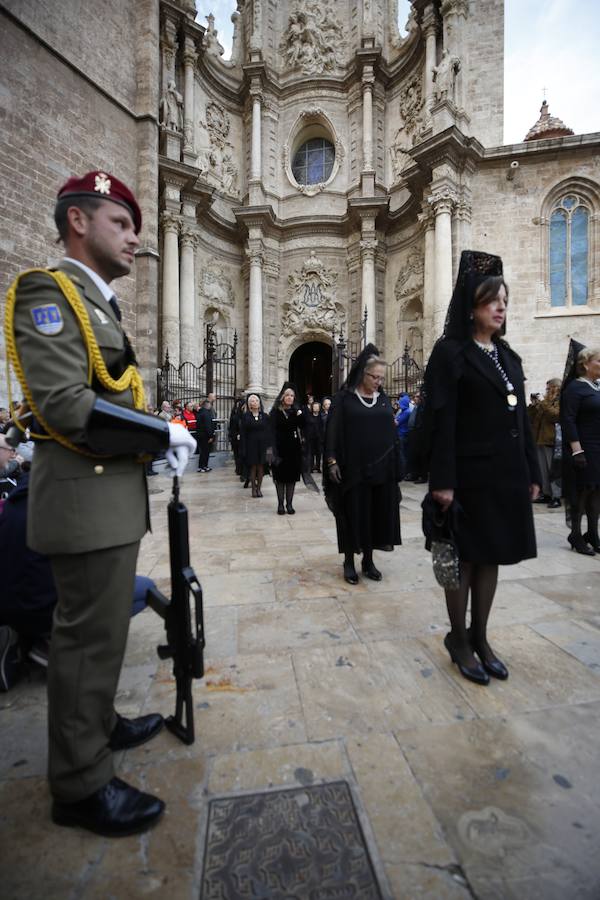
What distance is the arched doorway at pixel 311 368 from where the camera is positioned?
21609 mm

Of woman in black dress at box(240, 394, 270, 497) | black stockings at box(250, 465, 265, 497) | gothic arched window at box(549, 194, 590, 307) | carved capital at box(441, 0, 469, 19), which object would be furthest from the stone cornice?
black stockings at box(250, 465, 265, 497)

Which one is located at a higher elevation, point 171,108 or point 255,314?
point 171,108

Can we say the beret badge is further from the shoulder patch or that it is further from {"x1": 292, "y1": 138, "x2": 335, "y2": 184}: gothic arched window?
{"x1": 292, "y1": 138, "x2": 335, "y2": 184}: gothic arched window

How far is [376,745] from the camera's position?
1854mm

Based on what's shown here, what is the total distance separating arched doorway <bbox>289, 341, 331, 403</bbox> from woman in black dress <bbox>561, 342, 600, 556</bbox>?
16.4 meters

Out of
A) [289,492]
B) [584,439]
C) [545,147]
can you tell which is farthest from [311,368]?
[584,439]

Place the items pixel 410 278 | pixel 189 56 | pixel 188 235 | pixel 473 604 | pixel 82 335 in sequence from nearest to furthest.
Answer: pixel 82 335, pixel 473 604, pixel 189 56, pixel 188 235, pixel 410 278

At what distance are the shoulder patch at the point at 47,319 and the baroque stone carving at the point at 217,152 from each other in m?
19.4

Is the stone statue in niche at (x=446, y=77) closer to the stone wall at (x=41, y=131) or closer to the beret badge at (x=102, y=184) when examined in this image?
the stone wall at (x=41, y=131)

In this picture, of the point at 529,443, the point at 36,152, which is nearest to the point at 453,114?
the point at 36,152

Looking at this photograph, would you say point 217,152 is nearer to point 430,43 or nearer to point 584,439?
point 430,43

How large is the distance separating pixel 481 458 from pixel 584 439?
300 centimetres

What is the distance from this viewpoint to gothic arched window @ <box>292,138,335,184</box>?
1966cm

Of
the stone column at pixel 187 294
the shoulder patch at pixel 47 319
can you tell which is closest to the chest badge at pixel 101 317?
the shoulder patch at pixel 47 319
